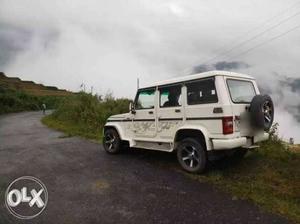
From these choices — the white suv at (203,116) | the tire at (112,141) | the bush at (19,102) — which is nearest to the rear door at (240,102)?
the white suv at (203,116)

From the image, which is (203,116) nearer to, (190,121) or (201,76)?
(190,121)

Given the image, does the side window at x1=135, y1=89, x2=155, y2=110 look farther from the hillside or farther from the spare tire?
the hillside

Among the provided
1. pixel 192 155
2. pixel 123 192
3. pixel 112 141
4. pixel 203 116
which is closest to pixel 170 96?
pixel 203 116

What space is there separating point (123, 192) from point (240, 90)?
359 centimetres

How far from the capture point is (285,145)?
8273 mm

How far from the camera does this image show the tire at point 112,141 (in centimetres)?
880

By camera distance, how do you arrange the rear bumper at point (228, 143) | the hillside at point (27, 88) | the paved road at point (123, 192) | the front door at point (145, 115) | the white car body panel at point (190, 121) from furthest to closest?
the hillside at point (27, 88) < the front door at point (145, 115) < the white car body panel at point (190, 121) < the rear bumper at point (228, 143) < the paved road at point (123, 192)

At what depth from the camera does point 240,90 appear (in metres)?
6.42

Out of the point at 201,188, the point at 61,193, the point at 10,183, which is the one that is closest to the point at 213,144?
the point at 201,188

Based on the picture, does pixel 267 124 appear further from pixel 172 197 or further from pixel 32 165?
pixel 32 165

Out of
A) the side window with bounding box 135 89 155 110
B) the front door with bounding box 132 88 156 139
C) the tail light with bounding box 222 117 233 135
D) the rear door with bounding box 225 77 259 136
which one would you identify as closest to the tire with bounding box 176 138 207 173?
the tail light with bounding box 222 117 233 135

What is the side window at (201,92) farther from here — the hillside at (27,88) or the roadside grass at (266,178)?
the hillside at (27,88)

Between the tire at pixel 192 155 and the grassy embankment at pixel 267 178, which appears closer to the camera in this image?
the grassy embankment at pixel 267 178

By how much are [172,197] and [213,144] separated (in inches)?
58.6
